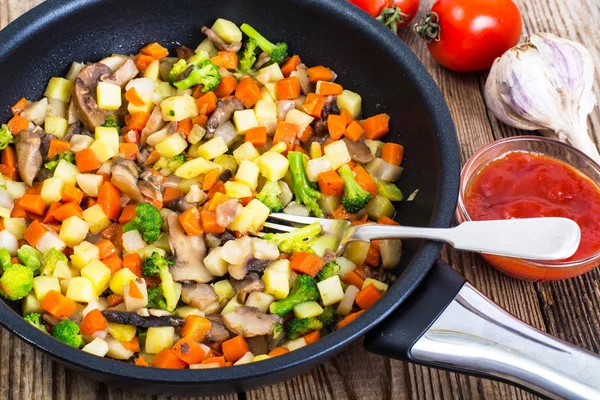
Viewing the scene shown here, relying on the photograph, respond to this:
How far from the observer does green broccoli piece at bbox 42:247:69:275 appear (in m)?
2.86

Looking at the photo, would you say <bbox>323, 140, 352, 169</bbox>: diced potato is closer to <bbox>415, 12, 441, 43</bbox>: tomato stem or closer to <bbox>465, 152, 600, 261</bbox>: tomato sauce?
<bbox>465, 152, 600, 261</bbox>: tomato sauce

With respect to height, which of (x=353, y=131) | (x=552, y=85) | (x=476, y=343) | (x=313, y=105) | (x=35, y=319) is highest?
(x=35, y=319)

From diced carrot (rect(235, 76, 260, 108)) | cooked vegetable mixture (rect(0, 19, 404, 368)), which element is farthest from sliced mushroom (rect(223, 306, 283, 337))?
diced carrot (rect(235, 76, 260, 108))

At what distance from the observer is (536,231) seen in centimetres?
246

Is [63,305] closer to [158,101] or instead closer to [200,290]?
[200,290]

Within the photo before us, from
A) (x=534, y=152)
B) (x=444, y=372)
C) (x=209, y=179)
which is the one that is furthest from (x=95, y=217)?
(x=534, y=152)

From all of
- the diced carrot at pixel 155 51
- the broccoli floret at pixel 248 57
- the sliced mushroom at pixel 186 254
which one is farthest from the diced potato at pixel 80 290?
the broccoli floret at pixel 248 57

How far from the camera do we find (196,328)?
2.74 metres

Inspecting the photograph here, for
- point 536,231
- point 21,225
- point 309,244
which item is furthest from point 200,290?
point 536,231

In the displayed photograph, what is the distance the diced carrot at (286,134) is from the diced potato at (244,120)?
118 mm

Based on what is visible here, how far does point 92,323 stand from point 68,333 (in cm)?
10

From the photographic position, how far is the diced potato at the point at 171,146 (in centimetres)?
327

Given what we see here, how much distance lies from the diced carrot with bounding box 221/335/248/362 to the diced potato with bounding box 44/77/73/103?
149 cm

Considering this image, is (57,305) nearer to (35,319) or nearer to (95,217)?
(35,319)
